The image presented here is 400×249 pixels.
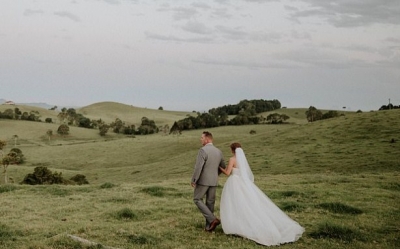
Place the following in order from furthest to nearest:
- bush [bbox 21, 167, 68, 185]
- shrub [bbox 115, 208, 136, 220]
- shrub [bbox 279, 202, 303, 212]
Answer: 1. bush [bbox 21, 167, 68, 185]
2. shrub [bbox 279, 202, 303, 212]
3. shrub [bbox 115, 208, 136, 220]

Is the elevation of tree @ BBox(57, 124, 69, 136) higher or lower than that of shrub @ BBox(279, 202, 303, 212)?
higher

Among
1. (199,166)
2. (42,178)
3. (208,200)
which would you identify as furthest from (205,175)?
(42,178)

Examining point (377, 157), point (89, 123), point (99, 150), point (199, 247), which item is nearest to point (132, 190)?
point (199, 247)

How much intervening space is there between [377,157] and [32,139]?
113 metres

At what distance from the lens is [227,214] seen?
44.3ft

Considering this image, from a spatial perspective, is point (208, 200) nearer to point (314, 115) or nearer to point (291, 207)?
point (291, 207)

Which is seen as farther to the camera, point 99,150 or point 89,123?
point 89,123

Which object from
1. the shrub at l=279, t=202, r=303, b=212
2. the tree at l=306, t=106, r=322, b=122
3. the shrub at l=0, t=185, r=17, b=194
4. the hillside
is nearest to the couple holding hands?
the shrub at l=279, t=202, r=303, b=212

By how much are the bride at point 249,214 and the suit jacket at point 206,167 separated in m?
0.46

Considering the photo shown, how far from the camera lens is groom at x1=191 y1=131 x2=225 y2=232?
44.6 feet

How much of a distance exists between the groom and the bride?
1.33 ft

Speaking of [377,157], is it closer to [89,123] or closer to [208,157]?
[208,157]

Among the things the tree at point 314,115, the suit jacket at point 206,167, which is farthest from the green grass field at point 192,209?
the tree at point 314,115

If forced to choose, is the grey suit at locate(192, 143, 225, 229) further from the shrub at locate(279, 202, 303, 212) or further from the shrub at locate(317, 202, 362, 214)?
the shrub at locate(317, 202, 362, 214)
